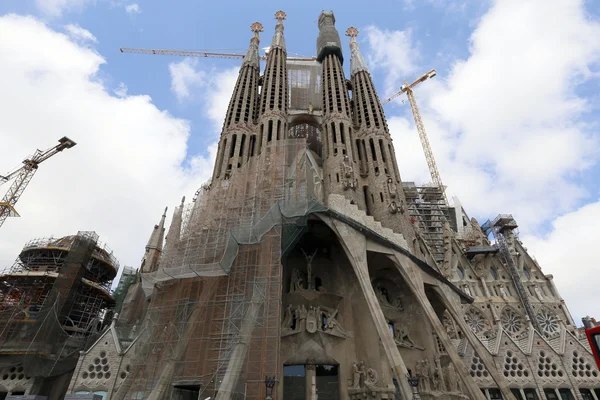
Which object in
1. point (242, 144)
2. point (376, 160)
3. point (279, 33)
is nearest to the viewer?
point (376, 160)

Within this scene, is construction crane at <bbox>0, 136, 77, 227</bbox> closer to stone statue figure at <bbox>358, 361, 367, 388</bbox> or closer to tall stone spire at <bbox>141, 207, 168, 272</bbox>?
tall stone spire at <bbox>141, 207, 168, 272</bbox>

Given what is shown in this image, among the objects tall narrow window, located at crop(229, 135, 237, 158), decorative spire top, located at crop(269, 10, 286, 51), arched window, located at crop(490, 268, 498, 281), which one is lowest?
arched window, located at crop(490, 268, 498, 281)

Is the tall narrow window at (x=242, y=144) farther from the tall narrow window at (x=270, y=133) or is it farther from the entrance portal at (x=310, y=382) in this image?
the entrance portal at (x=310, y=382)

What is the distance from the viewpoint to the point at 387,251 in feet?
62.8

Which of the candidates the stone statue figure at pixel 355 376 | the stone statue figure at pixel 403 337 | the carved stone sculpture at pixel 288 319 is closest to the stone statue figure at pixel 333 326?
the stone statue figure at pixel 355 376

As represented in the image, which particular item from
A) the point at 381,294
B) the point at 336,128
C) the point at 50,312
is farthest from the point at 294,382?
the point at 336,128

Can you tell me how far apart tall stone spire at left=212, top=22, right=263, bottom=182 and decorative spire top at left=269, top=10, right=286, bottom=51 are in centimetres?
261

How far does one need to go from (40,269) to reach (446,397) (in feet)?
107

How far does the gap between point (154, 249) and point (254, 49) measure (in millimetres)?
22361

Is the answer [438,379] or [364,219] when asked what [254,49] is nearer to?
[364,219]

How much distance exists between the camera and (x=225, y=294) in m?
16.4

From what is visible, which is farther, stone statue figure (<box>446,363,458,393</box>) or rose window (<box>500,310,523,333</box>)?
rose window (<box>500,310,523,333</box>)

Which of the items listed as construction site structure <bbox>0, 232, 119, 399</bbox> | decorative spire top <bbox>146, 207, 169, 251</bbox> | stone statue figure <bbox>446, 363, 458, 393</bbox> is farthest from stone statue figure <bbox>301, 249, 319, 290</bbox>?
decorative spire top <bbox>146, 207, 169, 251</bbox>

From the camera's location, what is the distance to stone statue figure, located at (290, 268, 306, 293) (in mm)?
19453
